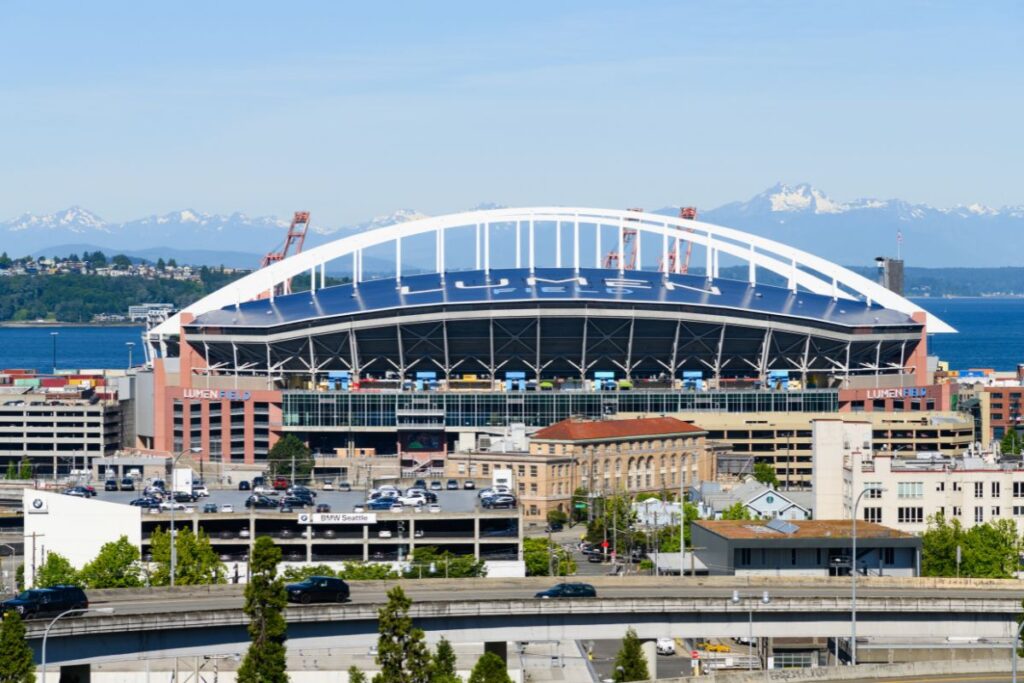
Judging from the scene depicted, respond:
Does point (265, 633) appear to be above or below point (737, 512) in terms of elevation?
above

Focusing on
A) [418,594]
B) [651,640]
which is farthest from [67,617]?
[651,640]

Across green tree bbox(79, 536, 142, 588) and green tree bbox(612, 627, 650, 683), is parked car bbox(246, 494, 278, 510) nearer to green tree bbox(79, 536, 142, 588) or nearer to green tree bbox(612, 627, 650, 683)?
green tree bbox(79, 536, 142, 588)

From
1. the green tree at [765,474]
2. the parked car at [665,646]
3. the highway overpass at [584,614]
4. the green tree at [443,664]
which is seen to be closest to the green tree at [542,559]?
the parked car at [665,646]

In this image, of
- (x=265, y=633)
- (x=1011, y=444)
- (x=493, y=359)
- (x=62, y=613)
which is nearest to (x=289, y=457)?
(x=493, y=359)

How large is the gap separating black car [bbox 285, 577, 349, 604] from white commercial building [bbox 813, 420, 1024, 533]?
152 ft

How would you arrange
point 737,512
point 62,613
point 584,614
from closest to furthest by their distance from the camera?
point 62,613 → point 584,614 → point 737,512

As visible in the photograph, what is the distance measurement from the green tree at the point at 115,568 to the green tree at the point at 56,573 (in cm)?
52

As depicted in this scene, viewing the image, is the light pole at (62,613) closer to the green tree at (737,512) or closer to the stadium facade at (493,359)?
the green tree at (737,512)

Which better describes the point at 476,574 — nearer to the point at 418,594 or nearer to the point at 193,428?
the point at 418,594

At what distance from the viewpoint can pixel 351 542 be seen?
382 feet

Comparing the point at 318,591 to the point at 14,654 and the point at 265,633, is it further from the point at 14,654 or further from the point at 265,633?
the point at 14,654

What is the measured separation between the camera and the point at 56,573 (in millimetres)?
104000

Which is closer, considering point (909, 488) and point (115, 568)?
point (115, 568)

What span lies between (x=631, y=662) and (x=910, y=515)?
4348cm
